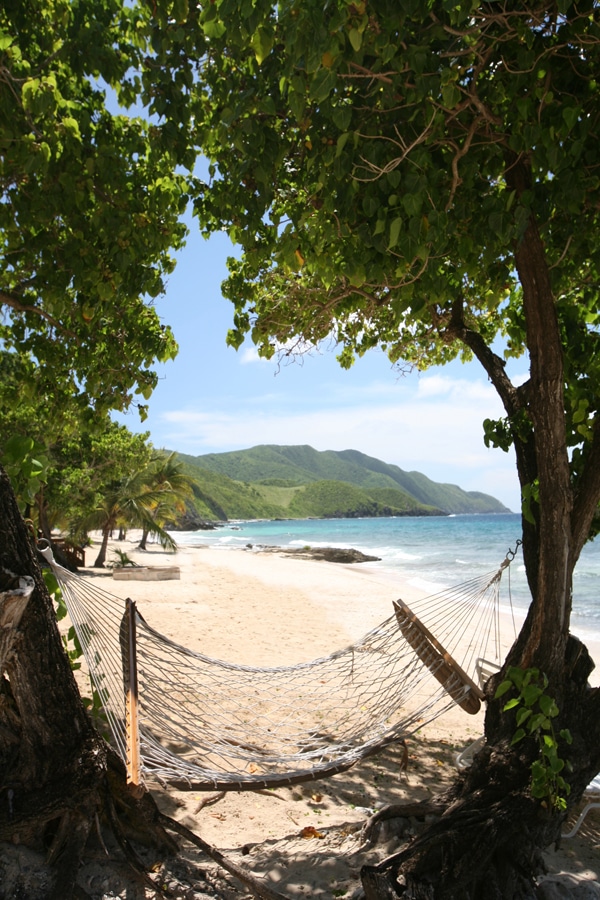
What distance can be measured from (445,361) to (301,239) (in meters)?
2.26

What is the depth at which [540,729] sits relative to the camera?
2049mm

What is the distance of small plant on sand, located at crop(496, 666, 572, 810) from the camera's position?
193 centimetres

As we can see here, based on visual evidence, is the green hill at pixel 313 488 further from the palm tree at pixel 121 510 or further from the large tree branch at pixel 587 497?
the large tree branch at pixel 587 497

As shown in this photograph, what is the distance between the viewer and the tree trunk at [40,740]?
1.67 meters

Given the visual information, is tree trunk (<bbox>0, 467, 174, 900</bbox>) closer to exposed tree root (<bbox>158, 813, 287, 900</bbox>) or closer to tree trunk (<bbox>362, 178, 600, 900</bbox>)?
exposed tree root (<bbox>158, 813, 287, 900</bbox>)

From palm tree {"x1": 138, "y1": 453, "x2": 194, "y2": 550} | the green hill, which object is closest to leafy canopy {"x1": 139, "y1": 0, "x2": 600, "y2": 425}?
palm tree {"x1": 138, "y1": 453, "x2": 194, "y2": 550}

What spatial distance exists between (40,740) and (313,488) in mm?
107214

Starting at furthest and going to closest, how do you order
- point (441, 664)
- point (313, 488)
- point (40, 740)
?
point (313, 488), point (441, 664), point (40, 740)

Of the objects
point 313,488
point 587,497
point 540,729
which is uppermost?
point 313,488

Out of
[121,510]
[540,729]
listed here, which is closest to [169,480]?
[121,510]

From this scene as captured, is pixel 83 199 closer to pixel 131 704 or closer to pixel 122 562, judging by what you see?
pixel 131 704

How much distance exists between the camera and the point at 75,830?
1.72 m

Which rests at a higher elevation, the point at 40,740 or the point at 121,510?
the point at 121,510

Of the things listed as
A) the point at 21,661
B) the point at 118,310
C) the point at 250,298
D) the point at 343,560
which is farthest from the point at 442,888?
the point at 343,560
